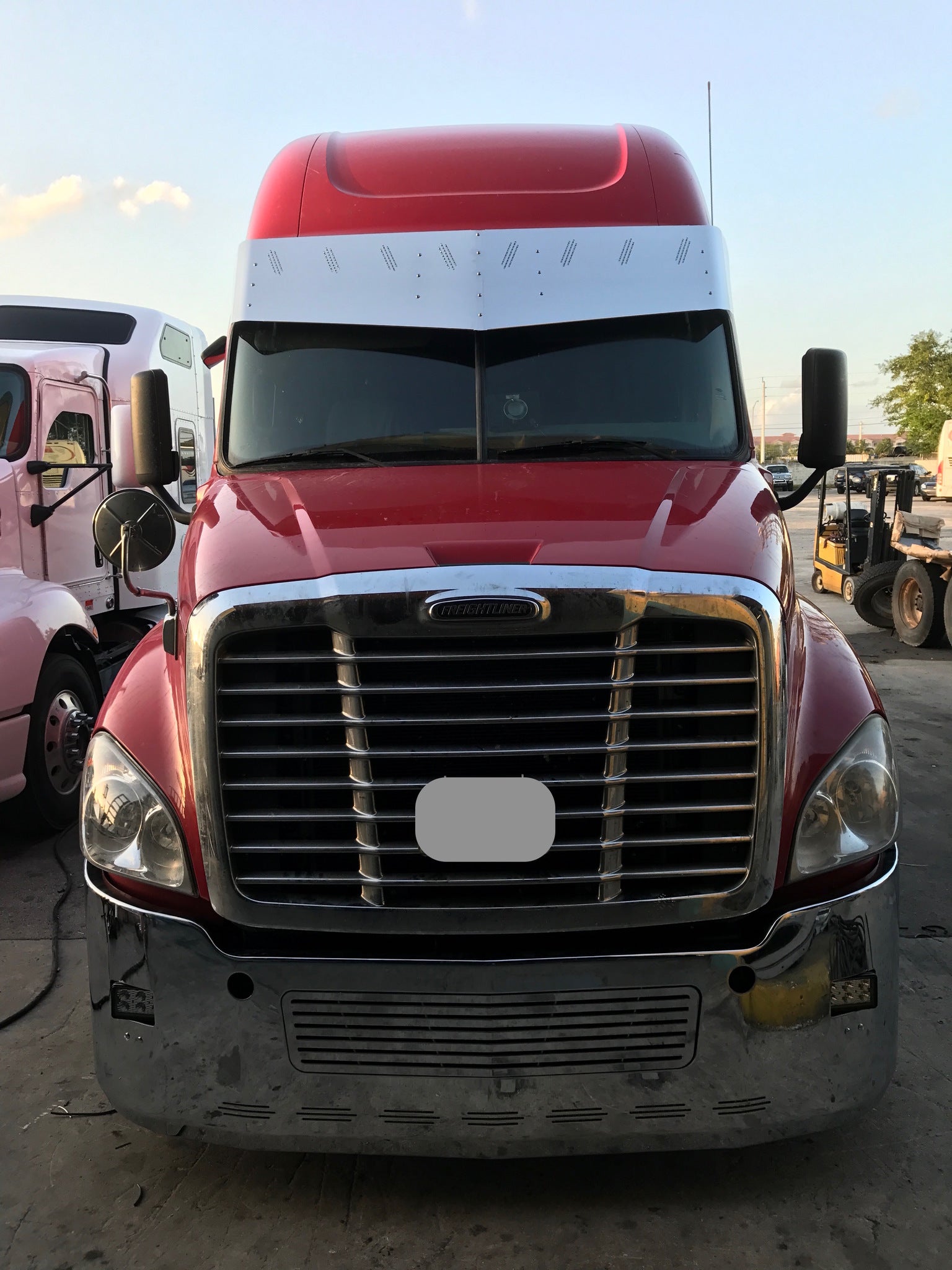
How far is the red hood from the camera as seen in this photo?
8.50 ft

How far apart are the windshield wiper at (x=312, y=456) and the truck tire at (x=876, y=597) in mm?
11408

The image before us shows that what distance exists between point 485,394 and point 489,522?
1.07 meters

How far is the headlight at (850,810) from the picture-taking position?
105 inches

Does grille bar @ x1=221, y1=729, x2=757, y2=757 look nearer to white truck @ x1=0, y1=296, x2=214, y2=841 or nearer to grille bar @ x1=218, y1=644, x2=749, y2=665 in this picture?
grille bar @ x1=218, y1=644, x2=749, y2=665

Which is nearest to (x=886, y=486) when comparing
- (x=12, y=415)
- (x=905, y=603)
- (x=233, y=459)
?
(x=905, y=603)

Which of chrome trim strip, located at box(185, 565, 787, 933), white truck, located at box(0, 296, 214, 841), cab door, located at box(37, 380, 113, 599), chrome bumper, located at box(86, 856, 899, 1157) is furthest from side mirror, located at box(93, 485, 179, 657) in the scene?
cab door, located at box(37, 380, 113, 599)

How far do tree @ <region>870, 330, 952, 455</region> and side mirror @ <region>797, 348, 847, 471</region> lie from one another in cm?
7073

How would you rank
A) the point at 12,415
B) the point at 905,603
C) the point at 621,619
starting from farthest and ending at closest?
the point at 905,603, the point at 12,415, the point at 621,619

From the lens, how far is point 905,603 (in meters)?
12.9

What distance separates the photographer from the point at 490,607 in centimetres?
244

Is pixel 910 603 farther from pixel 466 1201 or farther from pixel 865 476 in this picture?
pixel 466 1201

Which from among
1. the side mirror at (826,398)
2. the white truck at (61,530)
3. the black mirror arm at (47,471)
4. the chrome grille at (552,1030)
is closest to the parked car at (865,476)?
the white truck at (61,530)

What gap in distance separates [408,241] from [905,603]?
10.5 metres

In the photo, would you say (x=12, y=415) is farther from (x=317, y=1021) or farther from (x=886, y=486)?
(x=886, y=486)
